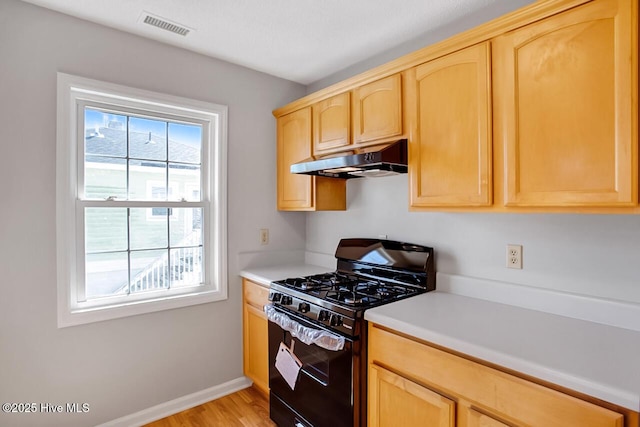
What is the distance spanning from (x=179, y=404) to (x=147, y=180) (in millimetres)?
1544

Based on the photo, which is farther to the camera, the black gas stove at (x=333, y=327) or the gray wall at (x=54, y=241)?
the gray wall at (x=54, y=241)

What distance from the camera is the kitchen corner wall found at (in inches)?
55.0

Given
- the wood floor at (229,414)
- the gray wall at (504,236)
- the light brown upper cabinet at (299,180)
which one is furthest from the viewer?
the light brown upper cabinet at (299,180)

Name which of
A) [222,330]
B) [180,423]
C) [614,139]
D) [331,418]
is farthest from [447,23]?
[180,423]

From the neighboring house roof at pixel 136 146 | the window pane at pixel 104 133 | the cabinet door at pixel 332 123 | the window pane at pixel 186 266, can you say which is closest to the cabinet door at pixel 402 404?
the cabinet door at pixel 332 123

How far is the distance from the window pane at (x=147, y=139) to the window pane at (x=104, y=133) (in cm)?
5

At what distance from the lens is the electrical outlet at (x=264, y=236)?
2.74 m

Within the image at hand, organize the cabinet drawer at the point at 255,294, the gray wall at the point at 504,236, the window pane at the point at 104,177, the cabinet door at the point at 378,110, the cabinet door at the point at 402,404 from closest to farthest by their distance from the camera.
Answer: the cabinet door at the point at 402,404 → the gray wall at the point at 504,236 → the cabinet door at the point at 378,110 → the window pane at the point at 104,177 → the cabinet drawer at the point at 255,294

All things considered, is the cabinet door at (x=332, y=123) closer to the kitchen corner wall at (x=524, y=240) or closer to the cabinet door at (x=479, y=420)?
the kitchen corner wall at (x=524, y=240)

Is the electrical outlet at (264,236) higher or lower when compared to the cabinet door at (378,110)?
lower

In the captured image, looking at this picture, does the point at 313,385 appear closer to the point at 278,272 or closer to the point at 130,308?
the point at 278,272

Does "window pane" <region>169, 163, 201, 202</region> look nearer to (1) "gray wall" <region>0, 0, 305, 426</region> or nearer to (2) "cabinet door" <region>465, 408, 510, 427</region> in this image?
(1) "gray wall" <region>0, 0, 305, 426</region>

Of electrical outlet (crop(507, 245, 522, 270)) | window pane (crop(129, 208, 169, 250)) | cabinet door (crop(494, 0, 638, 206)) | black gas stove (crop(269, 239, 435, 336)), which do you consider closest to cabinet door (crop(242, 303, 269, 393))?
black gas stove (crop(269, 239, 435, 336))

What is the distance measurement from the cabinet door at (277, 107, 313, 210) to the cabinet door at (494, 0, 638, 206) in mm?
1330
